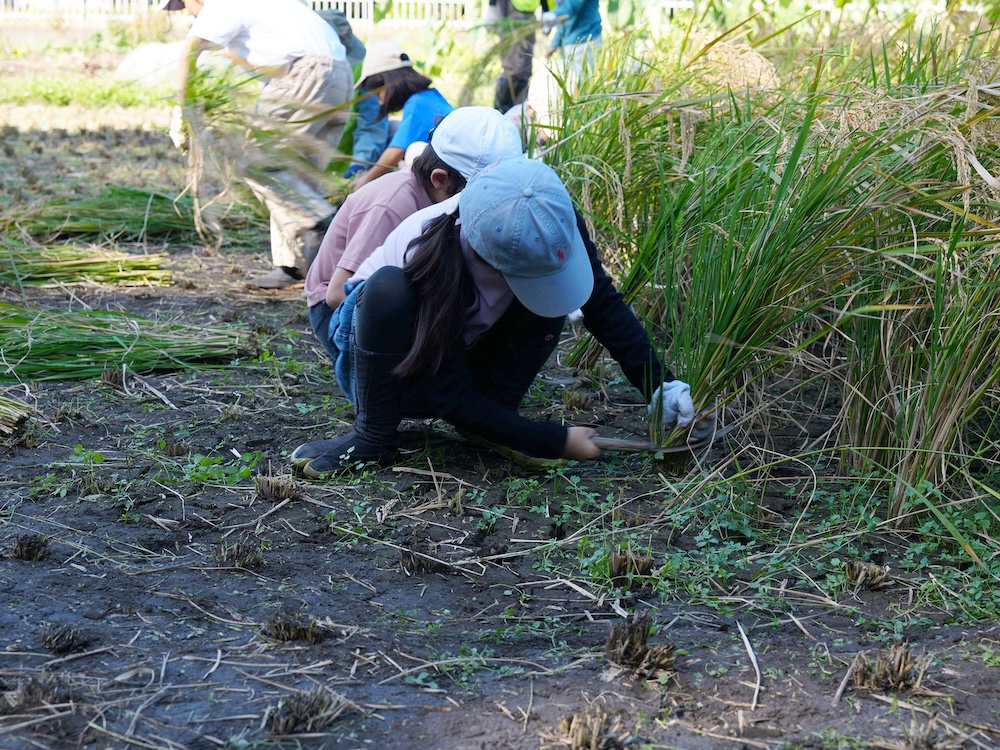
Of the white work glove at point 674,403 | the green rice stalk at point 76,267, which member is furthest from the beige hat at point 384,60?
the white work glove at point 674,403

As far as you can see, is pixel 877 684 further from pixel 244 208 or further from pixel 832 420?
pixel 244 208

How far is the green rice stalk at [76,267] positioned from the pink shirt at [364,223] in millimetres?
1704

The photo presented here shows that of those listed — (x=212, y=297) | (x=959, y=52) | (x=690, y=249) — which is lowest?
(x=212, y=297)

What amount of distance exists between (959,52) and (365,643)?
254cm

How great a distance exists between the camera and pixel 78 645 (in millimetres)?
1656

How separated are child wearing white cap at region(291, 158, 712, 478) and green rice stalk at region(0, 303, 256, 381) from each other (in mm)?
958

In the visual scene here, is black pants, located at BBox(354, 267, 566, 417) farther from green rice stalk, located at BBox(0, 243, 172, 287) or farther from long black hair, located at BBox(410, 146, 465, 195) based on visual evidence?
green rice stalk, located at BBox(0, 243, 172, 287)

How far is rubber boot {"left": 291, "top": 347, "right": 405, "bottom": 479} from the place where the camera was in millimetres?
2361

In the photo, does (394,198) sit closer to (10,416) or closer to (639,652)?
(10,416)

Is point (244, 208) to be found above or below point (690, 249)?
below

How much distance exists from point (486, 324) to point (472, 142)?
18.4 inches

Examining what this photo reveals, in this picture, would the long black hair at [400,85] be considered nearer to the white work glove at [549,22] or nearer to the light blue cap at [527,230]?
the white work glove at [549,22]

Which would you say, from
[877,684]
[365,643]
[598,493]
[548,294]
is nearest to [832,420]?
[598,493]

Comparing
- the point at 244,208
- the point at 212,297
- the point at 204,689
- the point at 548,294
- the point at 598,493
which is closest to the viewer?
the point at 204,689
